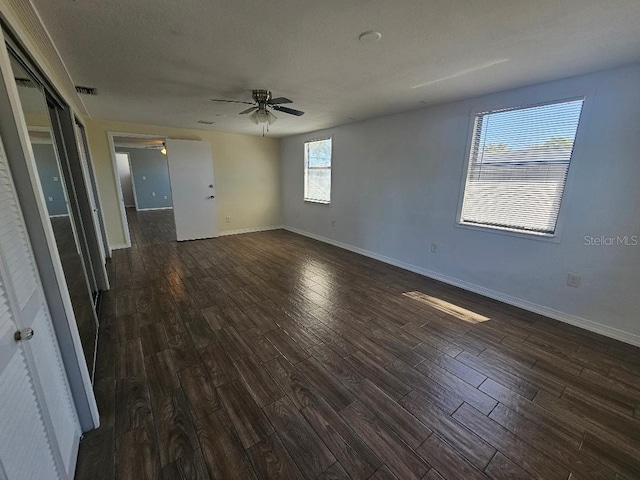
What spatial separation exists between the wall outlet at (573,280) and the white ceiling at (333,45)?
181 centimetres

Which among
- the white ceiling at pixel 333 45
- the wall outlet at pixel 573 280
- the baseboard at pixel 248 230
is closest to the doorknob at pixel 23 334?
the white ceiling at pixel 333 45

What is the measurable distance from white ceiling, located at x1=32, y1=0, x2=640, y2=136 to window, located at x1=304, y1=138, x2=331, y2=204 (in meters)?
2.32

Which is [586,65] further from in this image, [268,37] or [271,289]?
[271,289]

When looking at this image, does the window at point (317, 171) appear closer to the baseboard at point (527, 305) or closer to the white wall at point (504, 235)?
the white wall at point (504, 235)

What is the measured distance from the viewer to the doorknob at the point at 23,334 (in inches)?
35.3

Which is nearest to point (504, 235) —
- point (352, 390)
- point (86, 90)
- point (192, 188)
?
point (352, 390)

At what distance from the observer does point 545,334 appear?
7.91ft

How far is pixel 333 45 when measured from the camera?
1850 millimetres

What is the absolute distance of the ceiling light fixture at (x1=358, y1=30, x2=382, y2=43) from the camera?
5.50ft

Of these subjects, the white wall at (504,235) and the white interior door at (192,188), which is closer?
the white wall at (504,235)

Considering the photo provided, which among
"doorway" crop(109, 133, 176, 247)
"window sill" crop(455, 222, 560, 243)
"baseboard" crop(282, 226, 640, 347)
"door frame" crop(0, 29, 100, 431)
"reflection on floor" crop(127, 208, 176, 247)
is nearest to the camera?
"door frame" crop(0, 29, 100, 431)

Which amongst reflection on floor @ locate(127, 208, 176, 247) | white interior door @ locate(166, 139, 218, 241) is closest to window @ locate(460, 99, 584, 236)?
white interior door @ locate(166, 139, 218, 241)

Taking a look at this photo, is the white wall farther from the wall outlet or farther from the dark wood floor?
the dark wood floor

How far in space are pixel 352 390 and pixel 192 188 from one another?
5055mm
